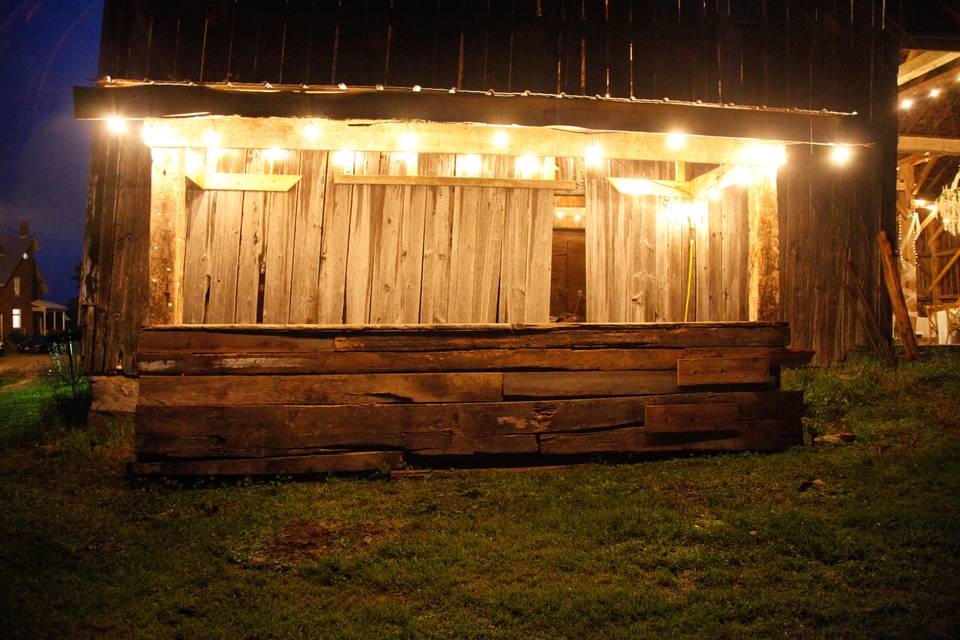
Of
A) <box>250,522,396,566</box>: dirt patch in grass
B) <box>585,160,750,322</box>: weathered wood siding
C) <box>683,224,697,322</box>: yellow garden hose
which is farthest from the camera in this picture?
<box>683,224,697,322</box>: yellow garden hose

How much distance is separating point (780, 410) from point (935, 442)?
5.29ft

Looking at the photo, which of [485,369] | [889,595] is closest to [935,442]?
[889,595]

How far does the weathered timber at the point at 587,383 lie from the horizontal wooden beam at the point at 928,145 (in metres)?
12.4

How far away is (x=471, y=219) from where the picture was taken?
23.3 ft

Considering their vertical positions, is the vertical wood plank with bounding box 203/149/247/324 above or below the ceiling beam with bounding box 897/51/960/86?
below

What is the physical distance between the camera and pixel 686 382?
19.5 ft

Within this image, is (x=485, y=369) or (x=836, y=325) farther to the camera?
(x=836, y=325)

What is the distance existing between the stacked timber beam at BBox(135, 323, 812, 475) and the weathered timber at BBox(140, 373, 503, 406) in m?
0.01

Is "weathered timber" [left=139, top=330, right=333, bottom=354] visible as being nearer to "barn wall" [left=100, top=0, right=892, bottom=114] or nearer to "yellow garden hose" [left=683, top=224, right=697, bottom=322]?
"barn wall" [left=100, top=0, right=892, bottom=114]

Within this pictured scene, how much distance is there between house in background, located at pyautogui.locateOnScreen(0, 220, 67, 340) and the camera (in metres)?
37.9

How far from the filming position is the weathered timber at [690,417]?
5852 millimetres

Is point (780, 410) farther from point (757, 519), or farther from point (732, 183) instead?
point (732, 183)

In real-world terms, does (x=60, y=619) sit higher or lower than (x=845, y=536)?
lower

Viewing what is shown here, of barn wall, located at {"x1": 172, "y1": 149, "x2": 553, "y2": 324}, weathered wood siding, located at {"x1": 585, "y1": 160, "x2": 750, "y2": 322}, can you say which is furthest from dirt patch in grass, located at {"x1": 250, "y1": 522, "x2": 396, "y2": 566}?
weathered wood siding, located at {"x1": 585, "y1": 160, "x2": 750, "y2": 322}
